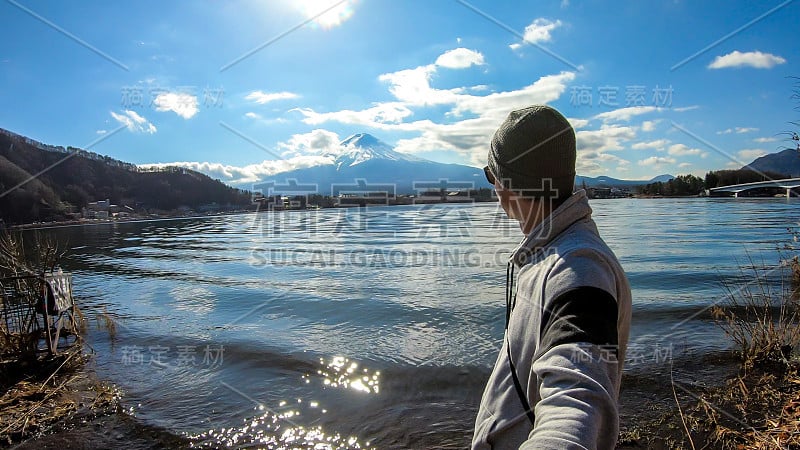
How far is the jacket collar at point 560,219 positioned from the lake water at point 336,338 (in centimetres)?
405

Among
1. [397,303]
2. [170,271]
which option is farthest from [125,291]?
[397,303]

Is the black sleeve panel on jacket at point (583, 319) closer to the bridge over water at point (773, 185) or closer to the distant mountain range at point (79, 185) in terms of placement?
the bridge over water at point (773, 185)

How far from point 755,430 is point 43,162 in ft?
380

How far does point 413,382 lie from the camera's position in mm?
6773

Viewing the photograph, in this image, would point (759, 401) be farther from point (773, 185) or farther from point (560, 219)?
point (773, 185)

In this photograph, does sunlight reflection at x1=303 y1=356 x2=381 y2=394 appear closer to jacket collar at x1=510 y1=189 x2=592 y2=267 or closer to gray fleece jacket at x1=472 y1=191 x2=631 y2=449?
gray fleece jacket at x1=472 y1=191 x2=631 y2=449

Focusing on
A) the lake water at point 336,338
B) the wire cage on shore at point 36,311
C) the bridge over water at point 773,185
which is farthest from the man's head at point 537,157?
the bridge over water at point 773,185

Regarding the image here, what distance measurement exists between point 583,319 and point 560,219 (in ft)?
1.29

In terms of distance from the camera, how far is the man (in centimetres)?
120

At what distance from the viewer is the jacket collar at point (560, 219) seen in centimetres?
151

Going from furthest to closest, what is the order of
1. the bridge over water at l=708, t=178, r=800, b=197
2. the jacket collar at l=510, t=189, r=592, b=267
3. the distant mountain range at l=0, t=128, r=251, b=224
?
the distant mountain range at l=0, t=128, r=251, b=224 → the bridge over water at l=708, t=178, r=800, b=197 → the jacket collar at l=510, t=189, r=592, b=267

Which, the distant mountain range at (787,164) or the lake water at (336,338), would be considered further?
the distant mountain range at (787,164)

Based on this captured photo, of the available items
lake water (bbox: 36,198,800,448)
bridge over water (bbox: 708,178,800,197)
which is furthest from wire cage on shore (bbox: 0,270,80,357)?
bridge over water (bbox: 708,178,800,197)

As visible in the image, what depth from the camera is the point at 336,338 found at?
913 cm
